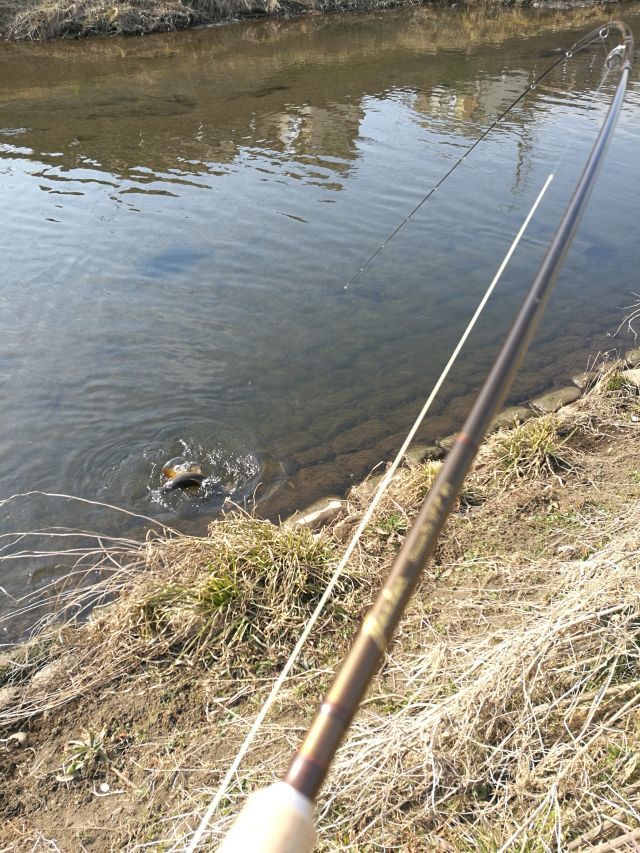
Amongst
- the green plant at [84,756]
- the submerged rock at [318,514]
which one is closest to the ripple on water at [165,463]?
the submerged rock at [318,514]

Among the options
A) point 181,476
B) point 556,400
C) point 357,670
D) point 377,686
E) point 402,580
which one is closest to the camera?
point 357,670

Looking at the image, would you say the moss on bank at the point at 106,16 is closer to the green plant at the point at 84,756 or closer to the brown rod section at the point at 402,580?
the green plant at the point at 84,756

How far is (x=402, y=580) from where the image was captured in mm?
1010

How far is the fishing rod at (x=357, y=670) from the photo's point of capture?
80 cm

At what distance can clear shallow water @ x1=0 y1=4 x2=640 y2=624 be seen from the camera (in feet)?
19.3

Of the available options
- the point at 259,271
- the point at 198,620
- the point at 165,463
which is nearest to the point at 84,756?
the point at 198,620

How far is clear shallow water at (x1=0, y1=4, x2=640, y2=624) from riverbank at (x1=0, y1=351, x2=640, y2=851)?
151 centimetres

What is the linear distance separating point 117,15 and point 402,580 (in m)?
24.4

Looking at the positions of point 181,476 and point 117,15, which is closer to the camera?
point 181,476

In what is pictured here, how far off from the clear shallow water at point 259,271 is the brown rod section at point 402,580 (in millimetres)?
4084

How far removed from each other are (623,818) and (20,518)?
4507 millimetres

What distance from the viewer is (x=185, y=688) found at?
3.36 m

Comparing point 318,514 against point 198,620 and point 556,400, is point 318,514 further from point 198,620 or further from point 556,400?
point 556,400

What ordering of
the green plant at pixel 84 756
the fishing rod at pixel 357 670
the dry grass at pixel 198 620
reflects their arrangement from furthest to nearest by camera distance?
the dry grass at pixel 198 620 → the green plant at pixel 84 756 → the fishing rod at pixel 357 670
